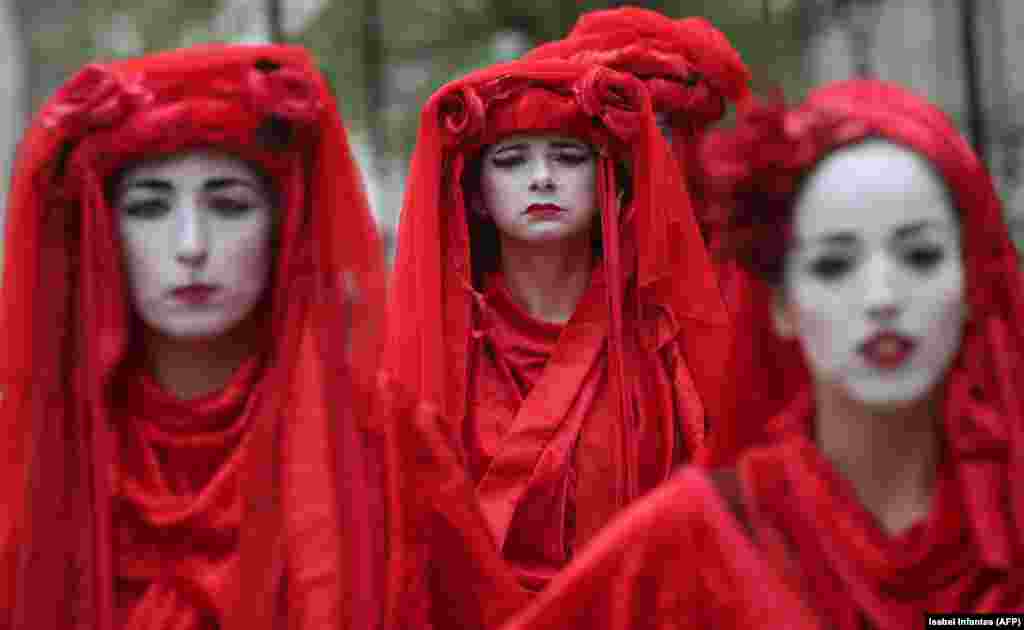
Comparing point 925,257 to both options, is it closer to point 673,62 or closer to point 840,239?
point 840,239

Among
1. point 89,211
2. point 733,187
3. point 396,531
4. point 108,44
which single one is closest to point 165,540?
point 396,531

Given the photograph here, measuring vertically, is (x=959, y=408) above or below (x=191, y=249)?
below

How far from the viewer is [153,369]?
2117 millimetres

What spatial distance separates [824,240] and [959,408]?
10.2 inches

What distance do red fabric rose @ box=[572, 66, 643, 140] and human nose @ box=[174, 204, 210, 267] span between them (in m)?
1.10

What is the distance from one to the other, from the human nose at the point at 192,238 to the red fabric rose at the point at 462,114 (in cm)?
100

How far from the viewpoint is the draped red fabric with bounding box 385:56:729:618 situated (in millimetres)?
2775

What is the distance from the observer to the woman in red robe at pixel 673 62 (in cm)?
312

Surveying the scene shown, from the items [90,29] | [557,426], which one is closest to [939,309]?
[557,426]

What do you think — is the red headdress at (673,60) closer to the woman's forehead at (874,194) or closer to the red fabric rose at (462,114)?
the red fabric rose at (462,114)

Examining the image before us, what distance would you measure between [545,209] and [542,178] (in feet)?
0.22

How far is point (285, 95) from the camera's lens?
2.04 meters

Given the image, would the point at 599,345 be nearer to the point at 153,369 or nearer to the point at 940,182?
the point at 153,369

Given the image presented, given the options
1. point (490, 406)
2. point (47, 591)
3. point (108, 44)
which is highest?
point (108, 44)
